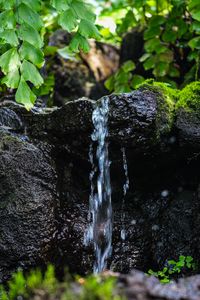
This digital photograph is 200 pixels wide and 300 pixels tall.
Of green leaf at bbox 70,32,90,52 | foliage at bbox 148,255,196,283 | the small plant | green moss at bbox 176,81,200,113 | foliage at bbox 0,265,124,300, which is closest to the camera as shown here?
foliage at bbox 0,265,124,300

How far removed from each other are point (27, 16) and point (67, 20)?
0.92 ft

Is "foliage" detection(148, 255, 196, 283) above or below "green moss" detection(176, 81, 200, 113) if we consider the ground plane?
below

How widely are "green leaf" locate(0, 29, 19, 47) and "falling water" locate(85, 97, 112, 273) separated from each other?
0.94 metres

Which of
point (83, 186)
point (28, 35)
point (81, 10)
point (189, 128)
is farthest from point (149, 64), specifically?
point (28, 35)

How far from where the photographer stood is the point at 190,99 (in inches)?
155

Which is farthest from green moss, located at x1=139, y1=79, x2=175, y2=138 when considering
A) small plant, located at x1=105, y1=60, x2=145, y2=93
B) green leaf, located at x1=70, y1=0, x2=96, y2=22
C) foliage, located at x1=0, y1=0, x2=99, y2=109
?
small plant, located at x1=105, y1=60, x2=145, y2=93

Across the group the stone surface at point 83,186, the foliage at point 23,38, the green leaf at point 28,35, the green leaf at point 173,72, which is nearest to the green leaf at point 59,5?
the foliage at point 23,38

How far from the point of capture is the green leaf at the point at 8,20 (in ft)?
10.1

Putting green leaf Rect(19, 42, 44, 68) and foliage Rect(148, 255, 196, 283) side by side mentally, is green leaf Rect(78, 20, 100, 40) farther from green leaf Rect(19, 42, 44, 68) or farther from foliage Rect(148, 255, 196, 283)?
foliage Rect(148, 255, 196, 283)

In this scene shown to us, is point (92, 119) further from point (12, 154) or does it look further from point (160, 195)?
point (160, 195)

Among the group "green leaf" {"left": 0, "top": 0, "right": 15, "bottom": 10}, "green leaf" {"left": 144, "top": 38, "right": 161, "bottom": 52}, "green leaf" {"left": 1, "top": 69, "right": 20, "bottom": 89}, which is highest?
"green leaf" {"left": 144, "top": 38, "right": 161, "bottom": 52}

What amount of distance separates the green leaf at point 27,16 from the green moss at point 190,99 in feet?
4.84

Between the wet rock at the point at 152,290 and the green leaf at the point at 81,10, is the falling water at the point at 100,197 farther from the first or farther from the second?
the wet rock at the point at 152,290

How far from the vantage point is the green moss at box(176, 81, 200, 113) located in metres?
3.89
